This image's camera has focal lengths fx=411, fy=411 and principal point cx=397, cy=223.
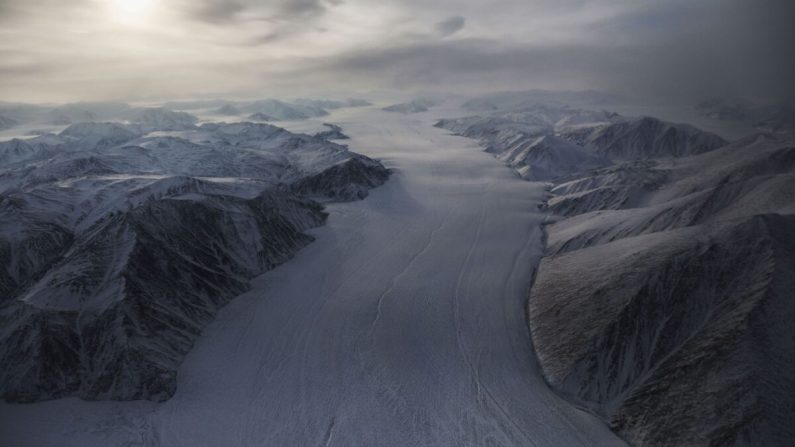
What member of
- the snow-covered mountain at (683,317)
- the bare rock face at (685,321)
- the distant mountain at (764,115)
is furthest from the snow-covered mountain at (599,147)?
the bare rock face at (685,321)

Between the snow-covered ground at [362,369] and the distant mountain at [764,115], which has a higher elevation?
the distant mountain at [764,115]

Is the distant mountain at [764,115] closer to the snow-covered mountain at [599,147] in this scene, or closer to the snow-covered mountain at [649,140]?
the snow-covered mountain at [649,140]

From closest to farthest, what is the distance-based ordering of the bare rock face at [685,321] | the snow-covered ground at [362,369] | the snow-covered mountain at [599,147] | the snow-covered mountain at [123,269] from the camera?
the bare rock face at [685,321] → the snow-covered ground at [362,369] → the snow-covered mountain at [123,269] → the snow-covered mountain at [599,147]

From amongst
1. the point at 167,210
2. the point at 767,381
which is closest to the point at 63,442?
the point at 167,210

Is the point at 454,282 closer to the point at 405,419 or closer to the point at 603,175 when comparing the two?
the point at 405,419

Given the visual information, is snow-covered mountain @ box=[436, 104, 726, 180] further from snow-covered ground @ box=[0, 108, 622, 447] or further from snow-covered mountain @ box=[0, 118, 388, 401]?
snow-covered mountain @ box=[0, 118, 388, 401]

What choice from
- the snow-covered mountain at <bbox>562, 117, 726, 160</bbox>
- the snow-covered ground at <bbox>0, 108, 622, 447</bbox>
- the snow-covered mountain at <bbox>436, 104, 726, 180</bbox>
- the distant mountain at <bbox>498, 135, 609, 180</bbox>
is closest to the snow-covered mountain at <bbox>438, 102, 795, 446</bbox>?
the snow-covered ground at <bbox>0, 108, 622, 447</bbox>
